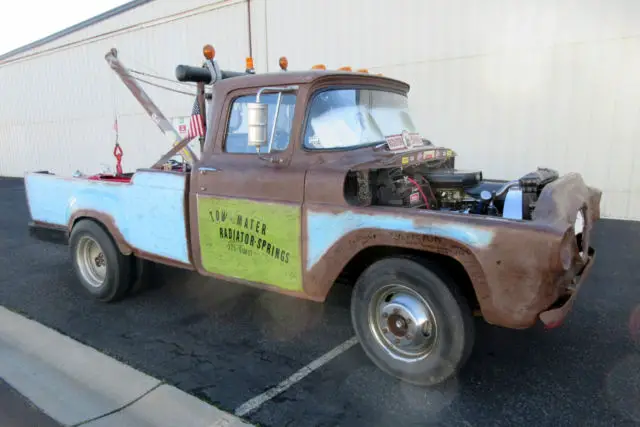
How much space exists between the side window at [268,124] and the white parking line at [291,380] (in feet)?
5.43

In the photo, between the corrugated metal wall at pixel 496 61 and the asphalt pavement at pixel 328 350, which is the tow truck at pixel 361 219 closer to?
the asphalt pavement at pixel 328 350

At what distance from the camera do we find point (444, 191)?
4.06 m

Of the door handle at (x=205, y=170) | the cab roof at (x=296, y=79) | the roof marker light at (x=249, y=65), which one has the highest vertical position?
the roof marker light at (x=249, y=65)

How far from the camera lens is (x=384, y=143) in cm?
377

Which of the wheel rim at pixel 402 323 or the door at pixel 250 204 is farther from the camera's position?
the door at pixel 250 204

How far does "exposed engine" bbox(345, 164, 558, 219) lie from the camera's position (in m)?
3.35

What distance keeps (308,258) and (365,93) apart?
1.51 metres

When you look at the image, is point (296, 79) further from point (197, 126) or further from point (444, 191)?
point (444, 191)

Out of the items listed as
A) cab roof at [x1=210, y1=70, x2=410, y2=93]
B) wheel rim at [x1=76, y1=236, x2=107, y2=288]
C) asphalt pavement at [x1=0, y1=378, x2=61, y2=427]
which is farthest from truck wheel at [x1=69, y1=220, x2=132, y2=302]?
cab roof at [x1=210, y1=70, x2=410, y2=93]

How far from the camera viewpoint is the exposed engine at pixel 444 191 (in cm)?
335

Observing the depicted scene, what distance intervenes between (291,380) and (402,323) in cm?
89

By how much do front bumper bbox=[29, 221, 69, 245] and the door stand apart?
221cm

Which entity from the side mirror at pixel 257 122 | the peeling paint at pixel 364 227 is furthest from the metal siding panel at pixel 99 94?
the peeling paint at pixel 364 227

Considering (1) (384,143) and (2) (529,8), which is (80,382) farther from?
(2) (529,8)
